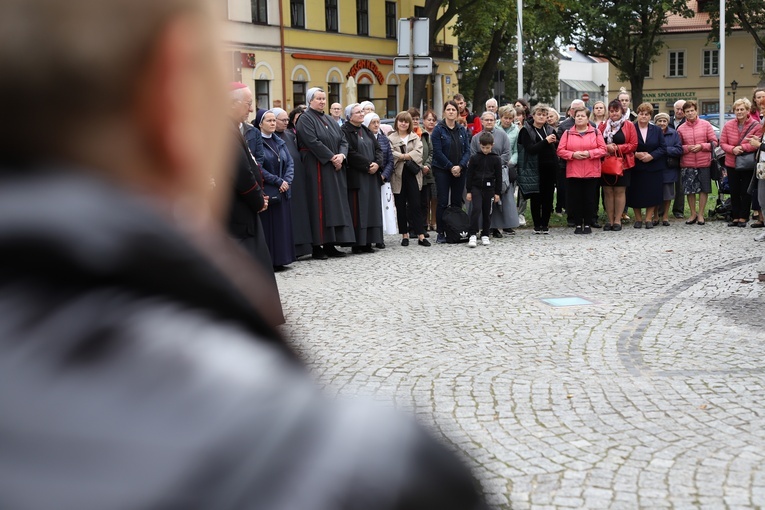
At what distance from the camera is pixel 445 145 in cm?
1608

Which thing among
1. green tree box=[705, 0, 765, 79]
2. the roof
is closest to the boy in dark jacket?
green tree box=[705, 0, 765, 79]

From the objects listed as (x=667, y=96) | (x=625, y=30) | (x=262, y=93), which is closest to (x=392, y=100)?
(x=262, y=93)

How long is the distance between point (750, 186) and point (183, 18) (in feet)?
51.9

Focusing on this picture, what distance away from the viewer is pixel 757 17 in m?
57.0

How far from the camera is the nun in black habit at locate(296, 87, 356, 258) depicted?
1437cm

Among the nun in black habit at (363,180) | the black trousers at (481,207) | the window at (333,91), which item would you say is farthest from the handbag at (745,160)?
the window at (333,91)

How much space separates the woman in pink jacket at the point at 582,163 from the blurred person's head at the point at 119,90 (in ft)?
51.9

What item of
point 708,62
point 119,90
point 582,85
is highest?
point 708,62

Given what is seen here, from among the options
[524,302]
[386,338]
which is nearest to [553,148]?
[524,302]

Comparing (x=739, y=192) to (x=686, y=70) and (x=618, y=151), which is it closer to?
(x=618, y=151)

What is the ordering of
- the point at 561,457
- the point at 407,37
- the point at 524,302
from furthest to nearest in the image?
the point at 407,37 < the point at 524,302 < the point at 561,457

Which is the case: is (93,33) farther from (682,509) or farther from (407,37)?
(407,37)

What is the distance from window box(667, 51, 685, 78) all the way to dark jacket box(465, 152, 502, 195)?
7251cm

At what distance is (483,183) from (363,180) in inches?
69.8
